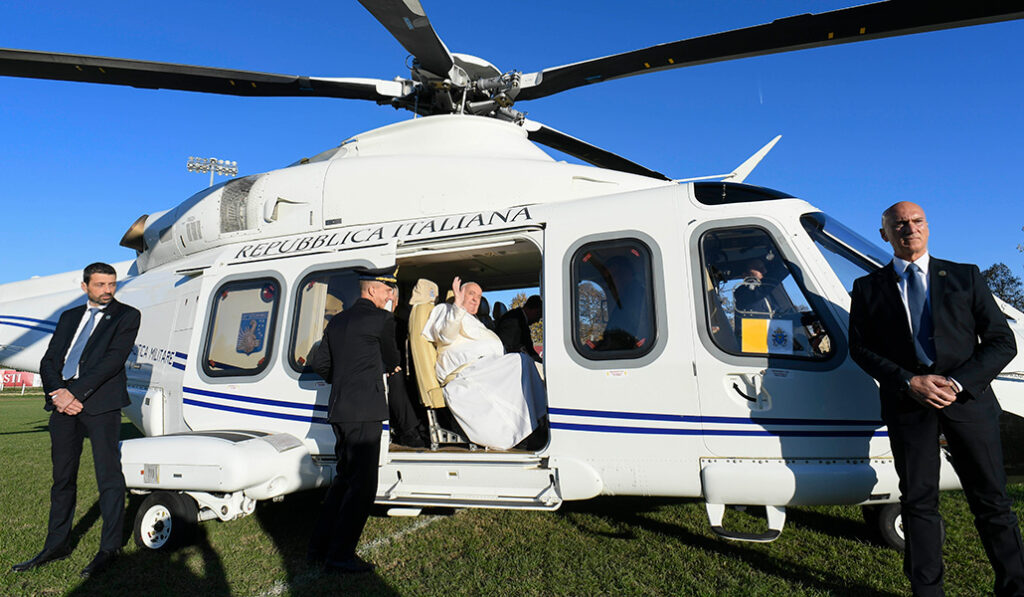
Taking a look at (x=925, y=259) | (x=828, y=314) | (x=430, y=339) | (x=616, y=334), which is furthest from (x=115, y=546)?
(x=925, y=259)

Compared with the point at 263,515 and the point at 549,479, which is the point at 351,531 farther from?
the point at 263,515

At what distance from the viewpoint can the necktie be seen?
280 cm

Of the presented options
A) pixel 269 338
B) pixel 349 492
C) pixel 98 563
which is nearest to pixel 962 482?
pixel 349 492

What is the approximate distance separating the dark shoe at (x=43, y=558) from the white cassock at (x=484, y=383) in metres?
2.70

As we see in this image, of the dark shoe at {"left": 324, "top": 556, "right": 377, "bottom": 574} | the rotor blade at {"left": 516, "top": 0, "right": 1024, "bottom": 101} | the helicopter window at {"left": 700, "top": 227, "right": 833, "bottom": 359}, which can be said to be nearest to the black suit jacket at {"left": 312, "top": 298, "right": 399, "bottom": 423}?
the dark shoe at {"left": 324, "top": 556, "right": 377, "bottom": 574}

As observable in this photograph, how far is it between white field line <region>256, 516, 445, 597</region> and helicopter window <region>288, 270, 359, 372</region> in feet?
4.77

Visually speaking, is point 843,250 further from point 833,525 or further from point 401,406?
point 401,406

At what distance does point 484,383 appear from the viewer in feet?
14.3

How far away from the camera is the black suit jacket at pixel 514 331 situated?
523 centimetres

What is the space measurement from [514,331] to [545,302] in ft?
4.52

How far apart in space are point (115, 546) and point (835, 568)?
14.6 feet

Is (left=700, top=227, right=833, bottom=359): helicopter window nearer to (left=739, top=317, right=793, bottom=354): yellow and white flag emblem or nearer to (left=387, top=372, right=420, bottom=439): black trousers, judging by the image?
(left=739, top=317, right=793, bottom=354): yellow and white flag emblem

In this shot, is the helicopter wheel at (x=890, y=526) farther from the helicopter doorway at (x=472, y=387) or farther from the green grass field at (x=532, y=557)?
the helicopter doorway at (x=472, y=387)

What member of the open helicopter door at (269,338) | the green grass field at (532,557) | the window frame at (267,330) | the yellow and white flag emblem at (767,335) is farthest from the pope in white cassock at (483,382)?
the yellow and white flag emblem at (767,335)
